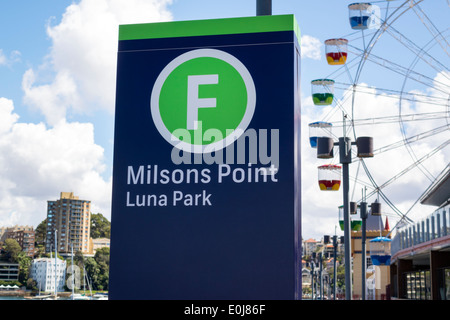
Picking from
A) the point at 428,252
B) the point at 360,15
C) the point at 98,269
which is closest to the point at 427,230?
the point at 428,252

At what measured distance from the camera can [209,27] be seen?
19.1 feet

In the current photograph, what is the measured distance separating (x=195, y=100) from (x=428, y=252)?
30.0m

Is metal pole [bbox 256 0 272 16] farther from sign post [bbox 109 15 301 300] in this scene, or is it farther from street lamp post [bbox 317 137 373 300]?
street lamp post [bbox 317 137 373 300]

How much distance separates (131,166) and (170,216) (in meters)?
0.56

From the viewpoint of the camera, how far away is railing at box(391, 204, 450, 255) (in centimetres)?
2703

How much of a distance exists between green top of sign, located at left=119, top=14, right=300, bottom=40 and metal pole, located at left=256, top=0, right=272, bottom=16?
0.78 feet

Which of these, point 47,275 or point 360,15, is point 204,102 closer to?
point 360,15

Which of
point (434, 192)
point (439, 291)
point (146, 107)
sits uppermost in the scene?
point (434, 192)

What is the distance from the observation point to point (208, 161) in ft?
18.5

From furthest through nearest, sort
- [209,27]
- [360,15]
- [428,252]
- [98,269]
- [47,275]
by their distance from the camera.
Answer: [98,269]
[47,275]
[428,252]
[360,15]
[209,27]

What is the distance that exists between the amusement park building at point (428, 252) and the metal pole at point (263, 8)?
22.2 metres

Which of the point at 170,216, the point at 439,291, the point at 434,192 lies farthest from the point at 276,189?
the point at 434,192
